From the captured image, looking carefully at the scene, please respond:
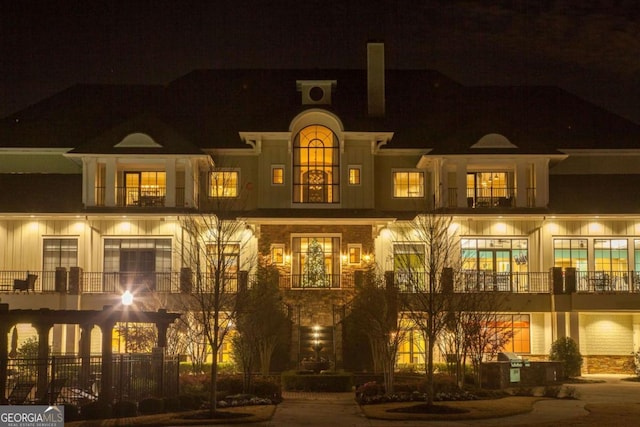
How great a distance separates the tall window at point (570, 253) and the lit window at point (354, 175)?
31.7ft

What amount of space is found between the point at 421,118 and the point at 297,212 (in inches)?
367

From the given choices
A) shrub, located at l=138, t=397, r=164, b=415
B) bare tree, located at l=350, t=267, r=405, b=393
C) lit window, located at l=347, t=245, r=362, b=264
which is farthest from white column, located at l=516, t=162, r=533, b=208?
shrub, located at l=138, t=397, r=164, b=415

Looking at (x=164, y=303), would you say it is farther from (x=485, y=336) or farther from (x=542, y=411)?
(x=542, y=411)

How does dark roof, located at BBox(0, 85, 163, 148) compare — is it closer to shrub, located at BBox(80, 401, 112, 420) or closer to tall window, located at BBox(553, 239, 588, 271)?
tall window, located at BBox(553, 239, 588, 271)

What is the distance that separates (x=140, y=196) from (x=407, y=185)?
12693 mm

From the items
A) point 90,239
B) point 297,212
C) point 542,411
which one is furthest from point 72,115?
point 542,411

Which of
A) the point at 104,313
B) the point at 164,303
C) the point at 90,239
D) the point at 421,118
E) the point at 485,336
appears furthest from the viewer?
the point at 421,118

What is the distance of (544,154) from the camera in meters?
49.3

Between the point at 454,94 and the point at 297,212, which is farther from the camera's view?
the point at 454,94

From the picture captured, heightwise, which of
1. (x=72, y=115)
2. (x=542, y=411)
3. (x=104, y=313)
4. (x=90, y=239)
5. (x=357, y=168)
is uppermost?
(x=72, y=115)

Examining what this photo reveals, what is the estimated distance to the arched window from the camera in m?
50.2

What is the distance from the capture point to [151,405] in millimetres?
29000

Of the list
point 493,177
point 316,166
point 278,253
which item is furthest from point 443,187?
point 278,253

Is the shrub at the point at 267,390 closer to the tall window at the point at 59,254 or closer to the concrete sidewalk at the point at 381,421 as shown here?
the concrete sidewalk at the point at 381,421
